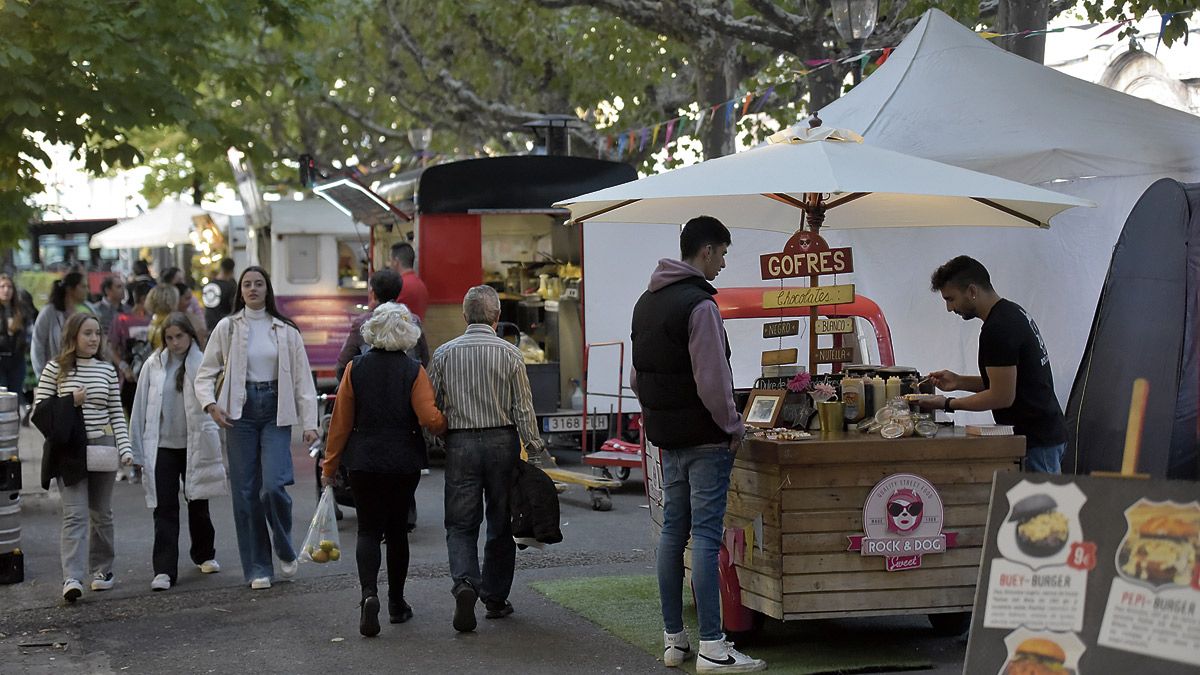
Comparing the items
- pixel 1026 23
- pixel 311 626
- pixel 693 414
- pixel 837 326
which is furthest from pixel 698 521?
pixel 1026 23

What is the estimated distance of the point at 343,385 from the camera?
7.64 metres

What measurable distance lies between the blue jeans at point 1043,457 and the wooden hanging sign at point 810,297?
114 centimetres

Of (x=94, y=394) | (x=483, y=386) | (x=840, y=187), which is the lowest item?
(x=94, y=394)

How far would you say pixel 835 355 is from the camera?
25.9 ft

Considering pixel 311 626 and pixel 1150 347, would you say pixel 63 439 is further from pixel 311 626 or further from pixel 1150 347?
pixel 1150 347

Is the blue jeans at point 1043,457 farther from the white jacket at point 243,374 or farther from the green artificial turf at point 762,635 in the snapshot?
the white jacket at point 243,374

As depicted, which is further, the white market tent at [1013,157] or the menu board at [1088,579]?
the white market tent at [1013,157]

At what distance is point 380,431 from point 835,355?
2.45 meters

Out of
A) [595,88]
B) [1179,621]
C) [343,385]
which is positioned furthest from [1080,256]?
[595,88]

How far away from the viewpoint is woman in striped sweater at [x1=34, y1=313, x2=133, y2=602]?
28.3ft

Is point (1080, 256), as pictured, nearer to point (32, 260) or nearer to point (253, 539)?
point (253, 539)

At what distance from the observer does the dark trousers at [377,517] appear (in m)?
7.53

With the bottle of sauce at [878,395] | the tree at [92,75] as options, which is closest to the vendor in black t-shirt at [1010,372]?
the bottle of sauce at [878,395]

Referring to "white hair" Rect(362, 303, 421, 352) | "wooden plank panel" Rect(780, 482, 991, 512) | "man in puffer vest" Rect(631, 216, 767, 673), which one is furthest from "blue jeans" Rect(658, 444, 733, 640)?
"white hair" Rect(362, 303, 421, 352)
